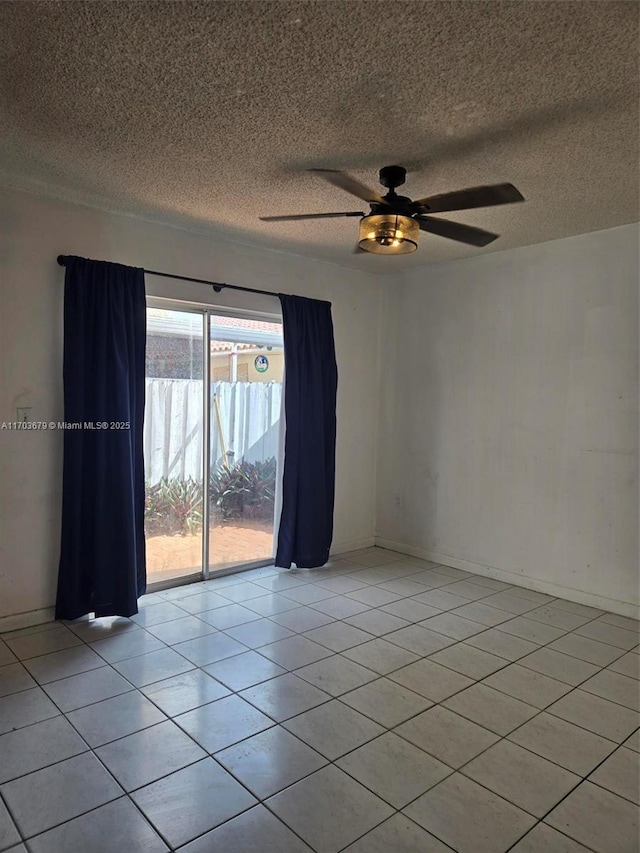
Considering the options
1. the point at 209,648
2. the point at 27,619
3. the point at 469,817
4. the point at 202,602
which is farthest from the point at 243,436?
the point at 469,817

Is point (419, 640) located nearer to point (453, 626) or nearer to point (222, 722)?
point (453, 626)

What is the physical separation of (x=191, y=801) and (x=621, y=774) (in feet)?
5.33

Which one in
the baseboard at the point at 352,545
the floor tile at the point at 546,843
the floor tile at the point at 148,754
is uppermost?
the baseboard at the point at 352,545

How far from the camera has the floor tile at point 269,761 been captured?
6.77 ft

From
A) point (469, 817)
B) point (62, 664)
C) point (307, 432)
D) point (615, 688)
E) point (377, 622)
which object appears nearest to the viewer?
point (469, 817)

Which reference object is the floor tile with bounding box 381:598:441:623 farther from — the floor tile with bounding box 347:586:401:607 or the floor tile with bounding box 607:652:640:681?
the floor tile with bounding box 607:652:640:681

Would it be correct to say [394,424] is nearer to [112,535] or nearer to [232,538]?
[232,538]

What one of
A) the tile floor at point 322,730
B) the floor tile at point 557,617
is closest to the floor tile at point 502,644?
the tile floor at point 322,730

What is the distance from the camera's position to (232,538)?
4.48 meters

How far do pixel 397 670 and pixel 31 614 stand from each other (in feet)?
7.18

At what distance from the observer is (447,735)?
2.39 m

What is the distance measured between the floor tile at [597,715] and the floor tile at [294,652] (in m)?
1.19

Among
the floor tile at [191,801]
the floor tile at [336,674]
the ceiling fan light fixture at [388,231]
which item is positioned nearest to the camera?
the floor tile at [191,801]

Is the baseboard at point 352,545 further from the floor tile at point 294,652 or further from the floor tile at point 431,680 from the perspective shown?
the floor tile at point 431,680
